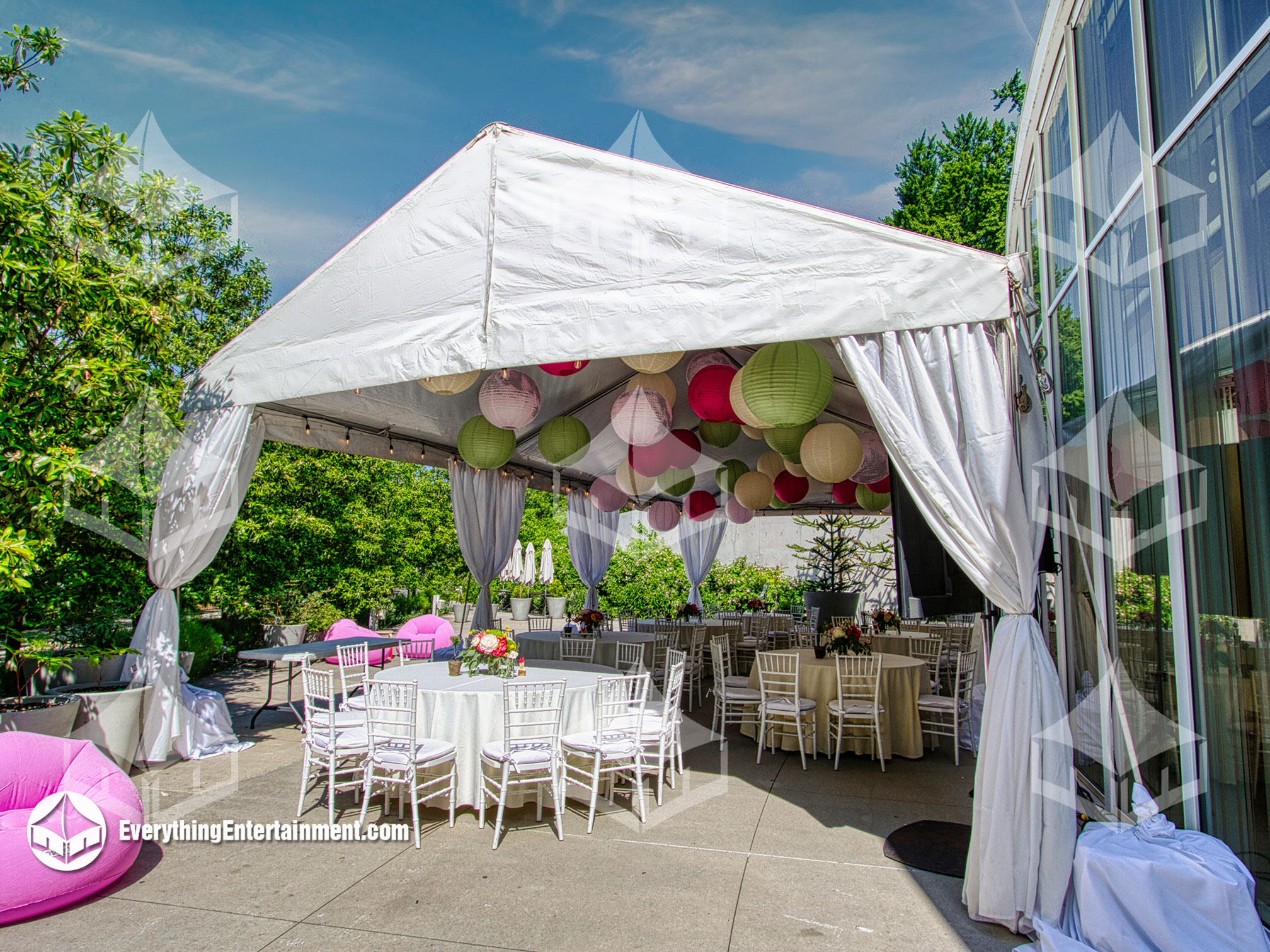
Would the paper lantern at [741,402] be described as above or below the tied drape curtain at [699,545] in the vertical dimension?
above

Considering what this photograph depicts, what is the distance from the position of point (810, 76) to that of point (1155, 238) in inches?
248

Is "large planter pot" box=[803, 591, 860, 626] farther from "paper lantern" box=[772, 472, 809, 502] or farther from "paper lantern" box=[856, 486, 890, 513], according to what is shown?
"paper lantern" box=[772, 472, 809, 502]

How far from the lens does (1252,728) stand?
2.16m

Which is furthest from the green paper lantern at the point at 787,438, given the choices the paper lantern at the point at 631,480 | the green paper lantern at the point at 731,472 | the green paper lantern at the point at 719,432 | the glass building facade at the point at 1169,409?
the green paper lantern at the point at 731,472

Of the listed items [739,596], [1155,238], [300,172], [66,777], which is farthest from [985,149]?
[66,777]

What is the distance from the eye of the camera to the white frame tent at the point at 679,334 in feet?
10.6

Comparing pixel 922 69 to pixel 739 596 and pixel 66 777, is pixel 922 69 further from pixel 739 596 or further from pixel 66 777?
pixel 66 777

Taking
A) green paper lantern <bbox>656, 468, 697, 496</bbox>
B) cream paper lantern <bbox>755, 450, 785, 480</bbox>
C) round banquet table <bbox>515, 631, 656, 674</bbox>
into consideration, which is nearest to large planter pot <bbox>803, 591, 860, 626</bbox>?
round banquet table <bbox>515, 631, 656, 674</bbox>

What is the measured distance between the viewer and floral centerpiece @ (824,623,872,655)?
6141 mm

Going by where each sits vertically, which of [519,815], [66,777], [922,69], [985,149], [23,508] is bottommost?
[519,815]

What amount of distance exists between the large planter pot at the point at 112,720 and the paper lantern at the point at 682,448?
468 centimetres

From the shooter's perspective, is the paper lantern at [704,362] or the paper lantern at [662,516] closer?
the paper lantern at [704,362]

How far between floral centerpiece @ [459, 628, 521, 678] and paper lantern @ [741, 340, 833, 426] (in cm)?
244

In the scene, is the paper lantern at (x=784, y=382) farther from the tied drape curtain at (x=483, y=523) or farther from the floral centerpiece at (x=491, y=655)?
the tied drape curtain at (x=483, y=523)
